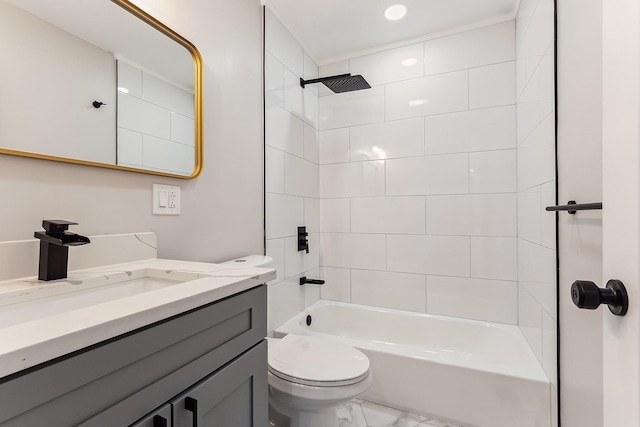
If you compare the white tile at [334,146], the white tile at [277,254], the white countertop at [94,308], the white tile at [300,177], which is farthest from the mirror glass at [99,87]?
the white tile at [334,146]

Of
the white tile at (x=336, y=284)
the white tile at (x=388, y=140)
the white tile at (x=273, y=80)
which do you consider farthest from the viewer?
the white tile at (x=336, y=284)

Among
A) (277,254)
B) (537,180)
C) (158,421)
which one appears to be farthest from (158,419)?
(537,180)

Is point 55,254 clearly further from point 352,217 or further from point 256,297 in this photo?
point 352,217

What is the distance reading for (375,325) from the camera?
2.26 m

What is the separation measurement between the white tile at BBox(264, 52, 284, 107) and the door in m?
1.61

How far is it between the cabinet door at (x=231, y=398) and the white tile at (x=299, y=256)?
1163mm

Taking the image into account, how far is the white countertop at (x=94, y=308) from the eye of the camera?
0.41 meters

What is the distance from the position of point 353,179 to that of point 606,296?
1.96 metres

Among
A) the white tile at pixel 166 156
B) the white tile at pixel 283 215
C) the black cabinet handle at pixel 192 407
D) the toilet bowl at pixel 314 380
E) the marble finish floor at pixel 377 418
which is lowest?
the marble finish floor at pixel 377 418

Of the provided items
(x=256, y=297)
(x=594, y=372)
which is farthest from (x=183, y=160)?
(x=594, y=372)

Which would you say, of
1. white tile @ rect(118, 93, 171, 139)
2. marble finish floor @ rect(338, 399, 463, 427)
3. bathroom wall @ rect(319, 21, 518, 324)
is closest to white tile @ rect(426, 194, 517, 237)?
bathroom wall @ rect(319, 21, 518, 324)

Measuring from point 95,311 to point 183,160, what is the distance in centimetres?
84

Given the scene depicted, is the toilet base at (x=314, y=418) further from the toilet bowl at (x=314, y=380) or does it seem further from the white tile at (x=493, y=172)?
the white tile at (x=493, y=172)

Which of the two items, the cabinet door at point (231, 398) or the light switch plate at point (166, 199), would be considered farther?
the light switch plate at point (166, 199)
